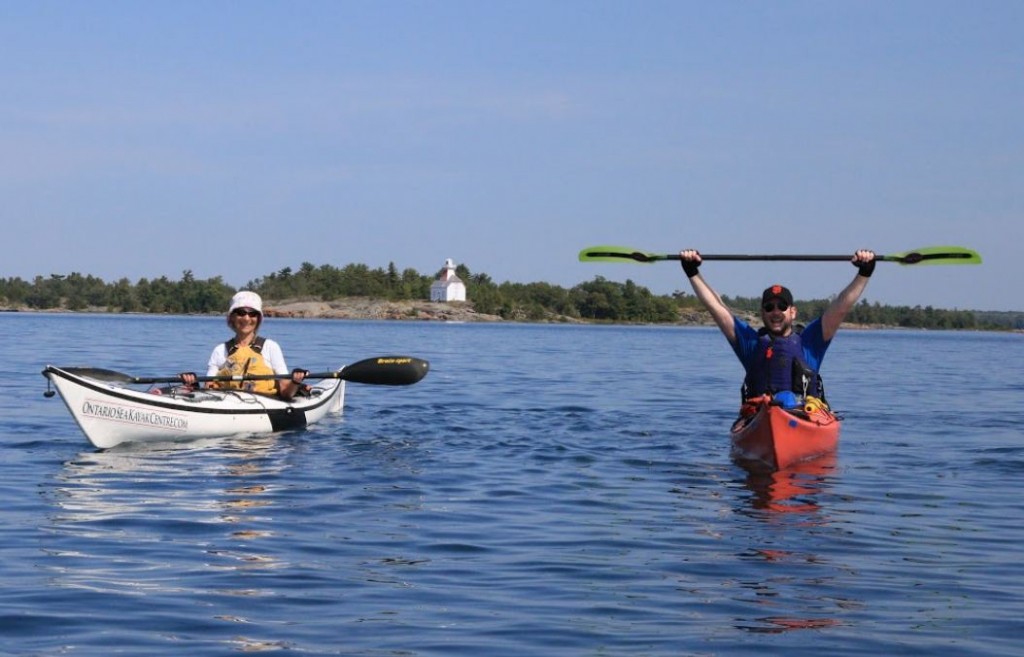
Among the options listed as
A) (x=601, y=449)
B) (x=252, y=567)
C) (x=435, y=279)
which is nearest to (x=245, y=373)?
(x=601, y=449)

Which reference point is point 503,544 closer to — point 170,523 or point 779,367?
point 170,523

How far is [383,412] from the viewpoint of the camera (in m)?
18.7

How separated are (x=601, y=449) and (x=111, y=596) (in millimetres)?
7865

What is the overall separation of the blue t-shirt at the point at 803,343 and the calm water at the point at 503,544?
3.61ft

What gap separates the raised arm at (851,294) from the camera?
12359mm

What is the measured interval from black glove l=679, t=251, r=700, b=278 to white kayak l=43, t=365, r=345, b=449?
4.85 m

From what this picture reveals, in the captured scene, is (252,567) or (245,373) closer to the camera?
(252,567)

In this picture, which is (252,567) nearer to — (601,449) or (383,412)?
(601,449)

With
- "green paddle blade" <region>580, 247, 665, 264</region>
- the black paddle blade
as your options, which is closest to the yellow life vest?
the black paddle blade

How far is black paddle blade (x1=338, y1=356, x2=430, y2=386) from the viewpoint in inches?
596

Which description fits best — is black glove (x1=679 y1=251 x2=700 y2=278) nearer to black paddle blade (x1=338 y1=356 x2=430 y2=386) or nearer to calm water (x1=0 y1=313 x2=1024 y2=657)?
calm water (x1=0 y1=313 x2=1024 y2=657)

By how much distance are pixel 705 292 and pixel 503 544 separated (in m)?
5.32

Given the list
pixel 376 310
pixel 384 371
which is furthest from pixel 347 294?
pixel 384 371

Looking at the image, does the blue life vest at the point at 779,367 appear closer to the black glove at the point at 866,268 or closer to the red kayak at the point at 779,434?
the red kayak at the point at 779,434
